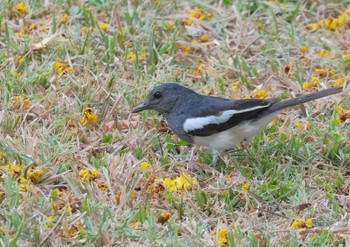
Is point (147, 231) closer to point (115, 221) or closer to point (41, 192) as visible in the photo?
point (115, 221)

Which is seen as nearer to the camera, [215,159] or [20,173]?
[20,173]

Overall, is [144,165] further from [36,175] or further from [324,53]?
[324,53]

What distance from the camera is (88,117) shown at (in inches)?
279

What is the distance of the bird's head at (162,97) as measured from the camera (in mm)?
7152

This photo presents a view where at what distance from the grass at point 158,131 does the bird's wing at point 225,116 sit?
27 cm

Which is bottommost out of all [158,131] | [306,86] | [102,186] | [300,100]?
[158,131]

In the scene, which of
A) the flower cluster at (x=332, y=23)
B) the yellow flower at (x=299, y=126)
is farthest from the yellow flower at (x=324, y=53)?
the yellow flower at (x=299, y=126)

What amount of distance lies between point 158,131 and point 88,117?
0.65 meters

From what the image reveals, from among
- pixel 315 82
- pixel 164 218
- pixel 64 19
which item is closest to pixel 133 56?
pixel 64 19

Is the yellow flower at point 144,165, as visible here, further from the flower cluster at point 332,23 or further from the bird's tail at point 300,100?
the flower cluster at point 332,23

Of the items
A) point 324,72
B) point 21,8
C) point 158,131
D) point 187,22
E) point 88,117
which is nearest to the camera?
point 88,117

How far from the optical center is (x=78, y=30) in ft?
27.8

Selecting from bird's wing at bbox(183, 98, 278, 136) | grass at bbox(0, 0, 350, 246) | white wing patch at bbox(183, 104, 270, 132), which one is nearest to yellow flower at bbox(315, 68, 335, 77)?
grass at bbox(0, 0, 350, 246)

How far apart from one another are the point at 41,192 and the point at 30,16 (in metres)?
3.12
